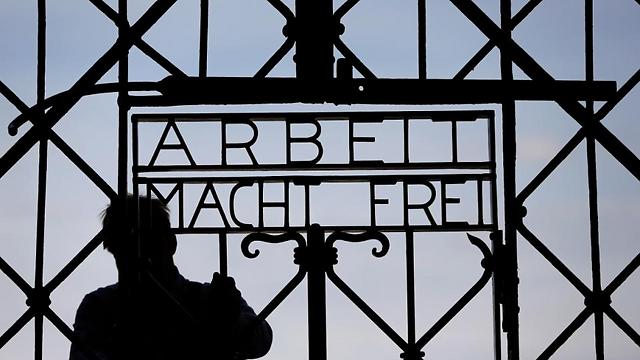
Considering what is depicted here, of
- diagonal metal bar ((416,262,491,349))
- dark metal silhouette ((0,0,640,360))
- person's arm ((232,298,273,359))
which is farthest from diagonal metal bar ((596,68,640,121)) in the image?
person's arm ((232,298,273,359))

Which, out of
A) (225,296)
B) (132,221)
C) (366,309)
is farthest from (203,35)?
(366,309)

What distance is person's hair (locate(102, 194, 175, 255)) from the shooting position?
3.65m

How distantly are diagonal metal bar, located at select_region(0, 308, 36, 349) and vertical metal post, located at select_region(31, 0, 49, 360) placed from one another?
0.02 metres

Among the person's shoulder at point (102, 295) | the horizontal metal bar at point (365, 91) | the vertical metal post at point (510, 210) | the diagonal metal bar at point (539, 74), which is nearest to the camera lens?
the horizontal metal bar at point (365, 91)

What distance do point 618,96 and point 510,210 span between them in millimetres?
637

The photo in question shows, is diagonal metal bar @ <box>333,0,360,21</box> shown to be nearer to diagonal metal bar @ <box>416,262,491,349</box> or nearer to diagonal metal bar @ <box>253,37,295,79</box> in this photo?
diagonal metal bar @ <box>253,37,295,79</box>

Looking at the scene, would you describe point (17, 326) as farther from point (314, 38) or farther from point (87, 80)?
point (314, 38)

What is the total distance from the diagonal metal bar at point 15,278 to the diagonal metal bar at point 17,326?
0.07m

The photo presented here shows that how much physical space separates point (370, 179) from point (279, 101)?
20.4 inches

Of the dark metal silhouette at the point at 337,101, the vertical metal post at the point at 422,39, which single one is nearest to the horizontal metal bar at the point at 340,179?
the dark metal silhouette at the point at 337,101

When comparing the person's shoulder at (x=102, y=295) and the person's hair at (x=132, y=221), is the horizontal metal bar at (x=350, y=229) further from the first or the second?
the person's shoulder at (x=102, y=295)

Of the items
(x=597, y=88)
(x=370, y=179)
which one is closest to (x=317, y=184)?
(x=370, y=179)

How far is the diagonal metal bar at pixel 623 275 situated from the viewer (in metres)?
3.82

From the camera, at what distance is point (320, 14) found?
373 centimetres
